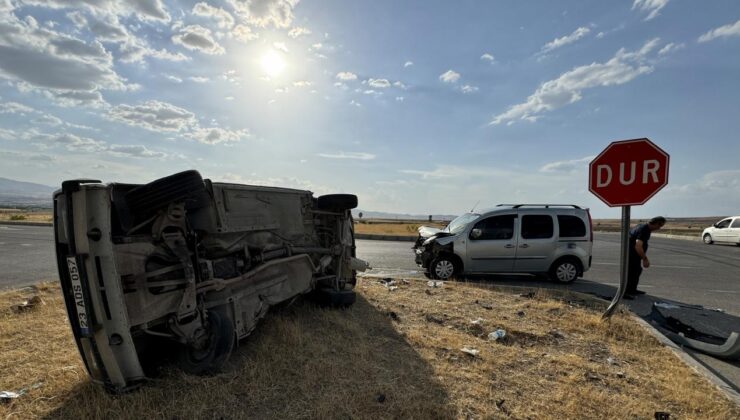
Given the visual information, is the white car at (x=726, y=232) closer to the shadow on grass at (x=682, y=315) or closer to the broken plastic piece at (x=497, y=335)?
the shadow on grass at (x=682, y=315)

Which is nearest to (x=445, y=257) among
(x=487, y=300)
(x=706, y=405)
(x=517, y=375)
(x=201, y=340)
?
(x=487, y=300)

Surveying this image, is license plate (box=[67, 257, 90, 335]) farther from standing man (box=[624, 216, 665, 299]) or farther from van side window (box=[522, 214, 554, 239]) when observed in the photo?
standing man (box=[624, 216, 665, 299])

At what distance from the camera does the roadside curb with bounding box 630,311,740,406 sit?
3490mm

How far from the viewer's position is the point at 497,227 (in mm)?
8992

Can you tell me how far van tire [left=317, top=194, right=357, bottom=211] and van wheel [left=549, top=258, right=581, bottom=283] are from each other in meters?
5.92

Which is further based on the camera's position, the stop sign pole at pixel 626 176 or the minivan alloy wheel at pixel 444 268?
the minivan alloy wheel at pixel 444 268

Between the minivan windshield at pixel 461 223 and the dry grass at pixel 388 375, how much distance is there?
3.95 m

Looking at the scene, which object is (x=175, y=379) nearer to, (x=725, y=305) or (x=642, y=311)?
(x=642, y=311)

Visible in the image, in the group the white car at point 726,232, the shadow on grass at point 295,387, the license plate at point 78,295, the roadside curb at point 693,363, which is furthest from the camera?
the white car at point 726,232

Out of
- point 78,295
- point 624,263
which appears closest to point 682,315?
point 624,263

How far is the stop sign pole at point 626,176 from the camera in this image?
16.5 feet

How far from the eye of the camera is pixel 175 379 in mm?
3258

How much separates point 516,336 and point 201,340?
151 inches

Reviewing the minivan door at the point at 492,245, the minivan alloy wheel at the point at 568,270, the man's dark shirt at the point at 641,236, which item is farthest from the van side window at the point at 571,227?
the man's dark shirt at the point at 641,236
